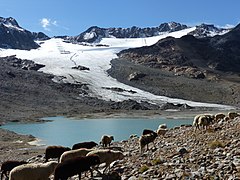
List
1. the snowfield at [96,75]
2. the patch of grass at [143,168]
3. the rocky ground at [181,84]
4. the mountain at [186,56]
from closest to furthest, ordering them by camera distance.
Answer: the patch of grass at [143,168]
the snowfield at [96,75]
the rocky ground at [181,84]
the mountain at [186,56]

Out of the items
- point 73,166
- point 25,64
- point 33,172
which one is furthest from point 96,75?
point 73,166

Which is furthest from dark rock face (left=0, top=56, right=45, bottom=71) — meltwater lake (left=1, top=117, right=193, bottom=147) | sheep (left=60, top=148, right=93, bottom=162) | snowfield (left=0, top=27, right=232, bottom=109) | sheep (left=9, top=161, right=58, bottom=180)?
sheep (left=9, top=161, right=58, bottom=180)

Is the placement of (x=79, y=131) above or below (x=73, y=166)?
below

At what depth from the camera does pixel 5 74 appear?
124m

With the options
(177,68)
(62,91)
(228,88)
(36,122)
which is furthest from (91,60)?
(36,122)

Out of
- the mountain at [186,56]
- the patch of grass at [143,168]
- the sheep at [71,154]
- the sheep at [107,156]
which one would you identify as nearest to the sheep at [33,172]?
the sheep at [107,156]

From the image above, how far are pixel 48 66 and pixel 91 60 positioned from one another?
2628 cm

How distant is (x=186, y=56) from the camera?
583 ft

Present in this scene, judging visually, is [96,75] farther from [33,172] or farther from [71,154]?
[33,172]

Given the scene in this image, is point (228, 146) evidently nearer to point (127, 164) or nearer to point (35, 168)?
point (127, 164)

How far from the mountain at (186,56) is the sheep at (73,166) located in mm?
142762

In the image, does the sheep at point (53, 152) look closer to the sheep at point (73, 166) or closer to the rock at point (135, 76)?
the sheep at point (73, 166)

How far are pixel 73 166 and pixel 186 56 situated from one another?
6750 inches

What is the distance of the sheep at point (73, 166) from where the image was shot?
34.1 feet
